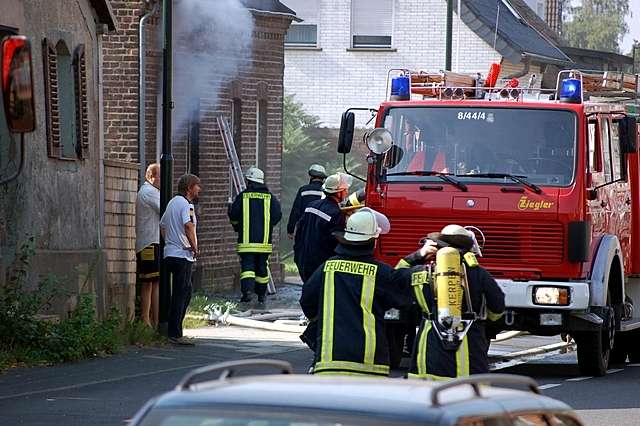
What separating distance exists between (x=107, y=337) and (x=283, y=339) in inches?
115

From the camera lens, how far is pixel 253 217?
21.3m

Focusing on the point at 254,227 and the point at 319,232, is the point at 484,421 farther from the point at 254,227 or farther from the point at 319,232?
the point at 254,227

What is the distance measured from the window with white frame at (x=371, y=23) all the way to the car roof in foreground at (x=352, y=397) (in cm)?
3530

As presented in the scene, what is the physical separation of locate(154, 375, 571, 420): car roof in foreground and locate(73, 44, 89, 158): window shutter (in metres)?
12.4

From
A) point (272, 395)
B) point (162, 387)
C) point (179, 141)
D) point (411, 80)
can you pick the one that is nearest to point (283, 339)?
point (411, 80)

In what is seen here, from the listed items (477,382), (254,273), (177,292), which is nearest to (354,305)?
(477,382)

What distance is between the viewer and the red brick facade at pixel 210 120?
22297 millimetres

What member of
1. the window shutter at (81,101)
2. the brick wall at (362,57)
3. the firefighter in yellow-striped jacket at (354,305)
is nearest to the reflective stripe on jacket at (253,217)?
the window shutter at (81,101)

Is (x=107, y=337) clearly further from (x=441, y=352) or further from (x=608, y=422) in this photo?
(x=441, y=352)

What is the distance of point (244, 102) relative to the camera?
25422 millimetres

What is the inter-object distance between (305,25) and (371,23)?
5.83 feet

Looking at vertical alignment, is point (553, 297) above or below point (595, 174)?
below

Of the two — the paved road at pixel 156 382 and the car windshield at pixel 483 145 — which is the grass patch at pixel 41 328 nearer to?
the paved road at pixel 156 382

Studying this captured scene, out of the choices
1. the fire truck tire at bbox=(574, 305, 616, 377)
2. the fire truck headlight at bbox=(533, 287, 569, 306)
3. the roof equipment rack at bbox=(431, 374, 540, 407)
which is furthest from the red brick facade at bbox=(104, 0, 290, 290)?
the roof equipment rack at bbox=(431, 374, 540, 407)
